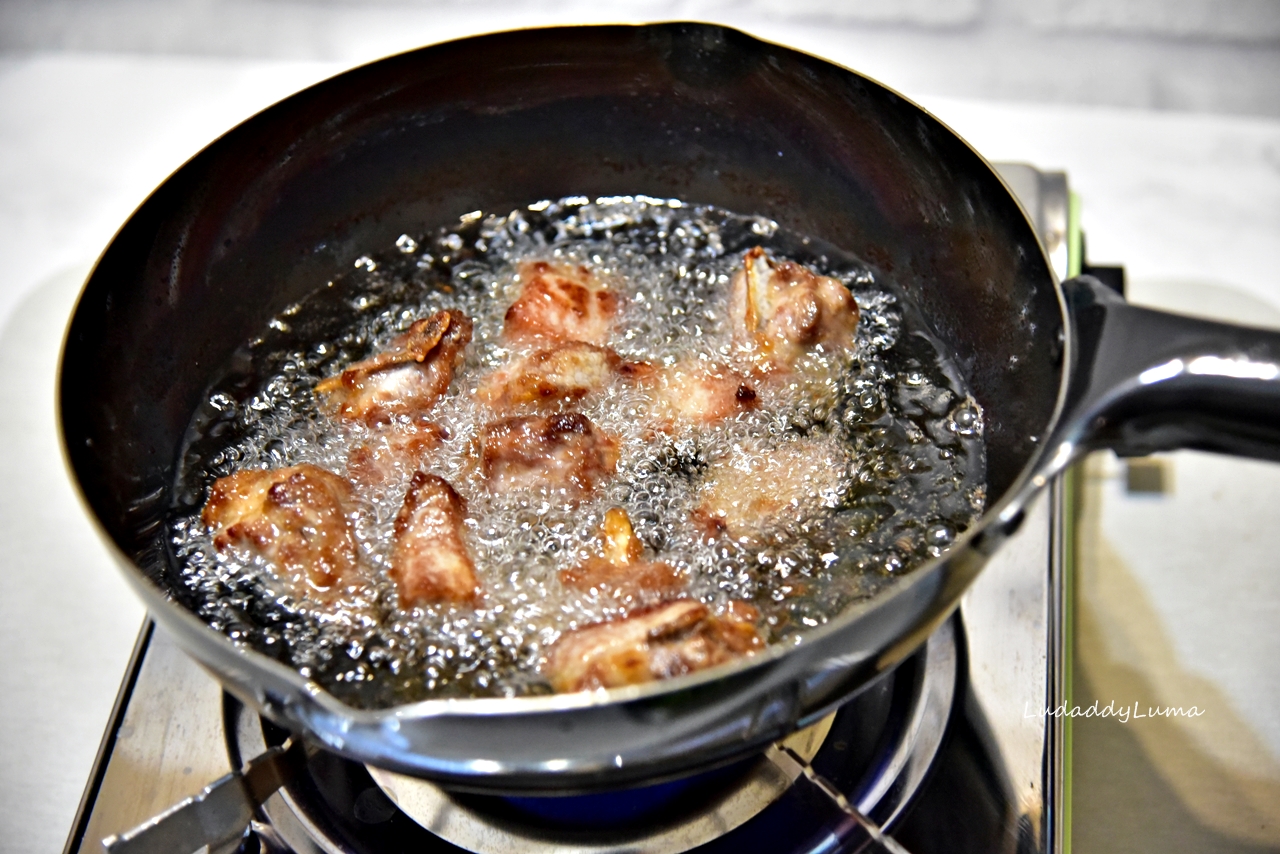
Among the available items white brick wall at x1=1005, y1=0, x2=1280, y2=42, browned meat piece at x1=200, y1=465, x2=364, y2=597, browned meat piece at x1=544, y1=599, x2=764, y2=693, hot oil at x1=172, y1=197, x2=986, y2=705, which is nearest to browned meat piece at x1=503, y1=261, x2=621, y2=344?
hot oil at x1=172, y1=197, x2=986, y2=705

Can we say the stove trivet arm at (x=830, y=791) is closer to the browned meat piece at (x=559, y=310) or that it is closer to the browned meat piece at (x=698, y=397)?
the browned meat piece at (x=698, y=397)

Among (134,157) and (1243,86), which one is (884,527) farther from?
(134,157)

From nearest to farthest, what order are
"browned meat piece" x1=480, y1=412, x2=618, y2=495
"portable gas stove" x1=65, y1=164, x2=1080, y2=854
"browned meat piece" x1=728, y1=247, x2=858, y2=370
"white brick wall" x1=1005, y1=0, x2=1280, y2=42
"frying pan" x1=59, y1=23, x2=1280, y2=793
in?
"frying pan" x1=59, y1=23, x2=1280, y2=793 < "portable gas stove" x1=65, y1=164, x2=1080, y2=854 < "browned meat piece" x1=480, y1=412, x2=618, y2=495 < "browned meat piece" x1=728, y1=247, x2=858, y2=370 < "white brick wall" x1=1005, y1=0, x2=1280, y2=42

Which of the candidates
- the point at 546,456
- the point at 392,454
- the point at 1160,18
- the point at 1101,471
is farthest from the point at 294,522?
the point at 1160,18

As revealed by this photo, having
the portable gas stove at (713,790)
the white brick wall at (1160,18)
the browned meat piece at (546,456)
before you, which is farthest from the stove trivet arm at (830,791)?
the white brick wall at (1160,18)

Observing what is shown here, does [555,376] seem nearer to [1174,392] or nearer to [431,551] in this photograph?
[431,551]

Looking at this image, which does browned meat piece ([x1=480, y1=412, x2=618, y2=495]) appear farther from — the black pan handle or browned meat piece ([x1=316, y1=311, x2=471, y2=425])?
the black pan handle
